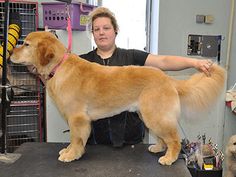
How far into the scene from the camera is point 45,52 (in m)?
1.32

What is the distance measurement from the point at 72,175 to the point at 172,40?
1839mm

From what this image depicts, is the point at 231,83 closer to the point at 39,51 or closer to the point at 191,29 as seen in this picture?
the point at 191,29

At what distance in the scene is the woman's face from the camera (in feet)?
5.41

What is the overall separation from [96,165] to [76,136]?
167mm

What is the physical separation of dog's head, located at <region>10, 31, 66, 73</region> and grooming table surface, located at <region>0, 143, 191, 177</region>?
46 cm

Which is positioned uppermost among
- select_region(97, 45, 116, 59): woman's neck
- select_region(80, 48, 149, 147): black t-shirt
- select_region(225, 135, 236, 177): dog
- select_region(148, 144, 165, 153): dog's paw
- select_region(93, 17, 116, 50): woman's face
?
select_region(93, 17, 116, 50): woman's face

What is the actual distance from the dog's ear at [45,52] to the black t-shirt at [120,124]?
1.46 feet

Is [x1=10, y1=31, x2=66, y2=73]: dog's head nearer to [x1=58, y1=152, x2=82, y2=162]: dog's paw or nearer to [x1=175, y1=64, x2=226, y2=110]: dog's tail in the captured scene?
[x1=58, y1=152, x2=82, y2=162]: dog's paw

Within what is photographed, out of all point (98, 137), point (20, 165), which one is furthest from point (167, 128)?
point (20, 165)

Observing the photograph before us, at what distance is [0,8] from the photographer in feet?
6.79

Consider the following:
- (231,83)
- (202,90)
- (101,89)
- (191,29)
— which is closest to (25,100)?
(101,89)

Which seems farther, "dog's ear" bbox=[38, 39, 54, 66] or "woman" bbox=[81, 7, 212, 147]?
"woman" bbox=[81, 7, 212, 147]

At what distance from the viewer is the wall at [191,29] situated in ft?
8.74

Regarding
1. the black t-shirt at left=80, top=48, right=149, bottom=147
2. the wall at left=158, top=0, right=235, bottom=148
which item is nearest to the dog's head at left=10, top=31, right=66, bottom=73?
the black t-shirt at left=80, top=48, right=149, bottom=147
